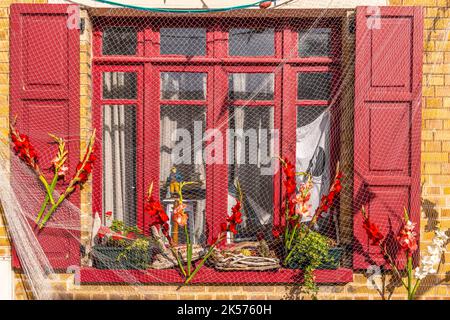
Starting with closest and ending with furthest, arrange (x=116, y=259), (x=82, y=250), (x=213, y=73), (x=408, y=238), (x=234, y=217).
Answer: (x=408, y=238), (x=234, y=217), (x=116, y=259), (x=82, y=250), (x=213, y=73)

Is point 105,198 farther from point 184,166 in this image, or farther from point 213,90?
point 213,90

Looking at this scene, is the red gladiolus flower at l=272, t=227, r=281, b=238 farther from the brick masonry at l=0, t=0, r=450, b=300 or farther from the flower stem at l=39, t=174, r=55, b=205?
the flower stem at l=39, t=174, r=55, b=205

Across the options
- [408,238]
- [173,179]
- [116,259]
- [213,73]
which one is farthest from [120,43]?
[408,238]

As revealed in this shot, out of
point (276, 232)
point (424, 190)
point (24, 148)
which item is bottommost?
point (276, 232)

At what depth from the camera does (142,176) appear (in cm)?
381

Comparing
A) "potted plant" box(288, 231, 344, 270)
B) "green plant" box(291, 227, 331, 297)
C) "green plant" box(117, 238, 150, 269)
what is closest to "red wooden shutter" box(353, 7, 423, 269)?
"potted plant" box(288, 231, 344, 270)

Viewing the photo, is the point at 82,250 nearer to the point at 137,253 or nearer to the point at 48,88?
the point at 137,253

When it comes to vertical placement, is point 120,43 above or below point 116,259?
above

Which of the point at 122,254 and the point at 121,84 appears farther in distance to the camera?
the point at 121,84

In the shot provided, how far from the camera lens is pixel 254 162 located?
Answer: 12.6 ft

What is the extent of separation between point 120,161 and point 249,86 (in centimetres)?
149

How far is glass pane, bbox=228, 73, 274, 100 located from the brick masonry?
0.88 metres

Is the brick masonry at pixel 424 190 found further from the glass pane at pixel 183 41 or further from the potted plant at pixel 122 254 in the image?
the glass pane at pixel 183 41

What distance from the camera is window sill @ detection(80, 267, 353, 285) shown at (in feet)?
11.7
